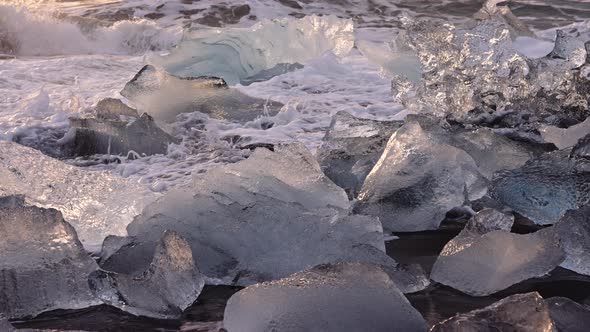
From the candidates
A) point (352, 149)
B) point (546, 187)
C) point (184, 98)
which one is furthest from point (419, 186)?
point (184, 98)

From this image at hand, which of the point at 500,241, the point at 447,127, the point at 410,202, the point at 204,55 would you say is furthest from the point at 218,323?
the point at 204,55

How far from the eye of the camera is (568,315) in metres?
1.88

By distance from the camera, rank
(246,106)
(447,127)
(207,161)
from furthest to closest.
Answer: (246,106)
(207,161)
(447,127)

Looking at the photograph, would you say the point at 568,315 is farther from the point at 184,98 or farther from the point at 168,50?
the point at 168,50

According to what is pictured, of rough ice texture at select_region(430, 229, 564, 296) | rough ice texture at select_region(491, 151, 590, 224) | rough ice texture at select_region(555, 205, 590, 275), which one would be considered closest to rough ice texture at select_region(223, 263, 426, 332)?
rough ice texture at select_region(430, 229, 564, 296)

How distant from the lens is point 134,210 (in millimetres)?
2887

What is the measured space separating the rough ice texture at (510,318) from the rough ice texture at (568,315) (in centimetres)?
7

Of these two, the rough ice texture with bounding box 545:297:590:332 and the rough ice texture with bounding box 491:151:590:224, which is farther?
A: the rough ice texture with bounding box 491:151:590:224

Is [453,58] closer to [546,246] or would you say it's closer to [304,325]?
[546,246]

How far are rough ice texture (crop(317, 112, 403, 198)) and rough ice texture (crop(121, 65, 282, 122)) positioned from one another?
1.05 m

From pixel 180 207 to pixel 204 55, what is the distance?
368cm

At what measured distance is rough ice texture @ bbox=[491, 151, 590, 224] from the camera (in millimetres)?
2912

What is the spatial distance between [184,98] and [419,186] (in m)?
2.16

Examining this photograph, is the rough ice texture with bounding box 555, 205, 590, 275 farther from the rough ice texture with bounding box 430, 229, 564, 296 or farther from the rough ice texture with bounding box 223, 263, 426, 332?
the rough ice texture with bounding box 223, 263, 426, 332
